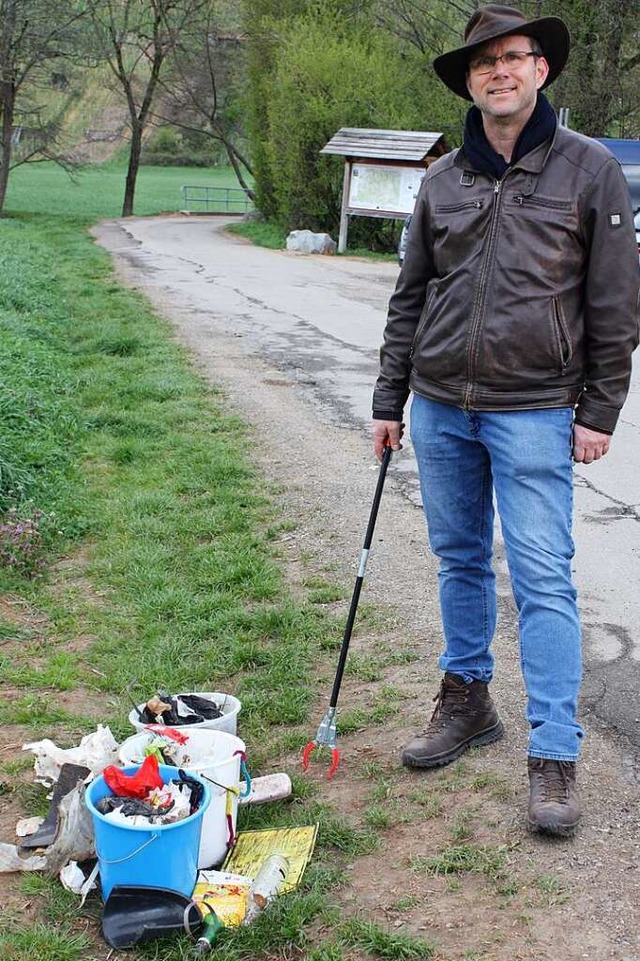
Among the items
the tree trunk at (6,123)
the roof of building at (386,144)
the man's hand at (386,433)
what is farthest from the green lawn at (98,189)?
the man's hand at (386,433)

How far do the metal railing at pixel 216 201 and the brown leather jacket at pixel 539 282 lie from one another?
1564 inches

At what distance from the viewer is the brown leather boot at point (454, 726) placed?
3.59m

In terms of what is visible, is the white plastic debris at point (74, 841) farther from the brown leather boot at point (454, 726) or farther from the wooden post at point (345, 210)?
the wooden post at point (345, 210)

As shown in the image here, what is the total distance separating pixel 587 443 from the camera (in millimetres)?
3178

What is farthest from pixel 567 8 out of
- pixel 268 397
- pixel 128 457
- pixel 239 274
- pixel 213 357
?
pixel 128 457

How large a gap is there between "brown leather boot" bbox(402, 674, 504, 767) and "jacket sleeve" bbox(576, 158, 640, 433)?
1.03 metres

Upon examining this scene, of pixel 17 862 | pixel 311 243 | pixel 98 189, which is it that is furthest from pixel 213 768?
pixel 98 189

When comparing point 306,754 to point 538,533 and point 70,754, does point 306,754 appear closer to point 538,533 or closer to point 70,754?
point 70,754

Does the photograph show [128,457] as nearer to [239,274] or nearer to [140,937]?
[140,937]

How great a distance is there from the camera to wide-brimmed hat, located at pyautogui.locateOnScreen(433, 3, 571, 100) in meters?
3.06

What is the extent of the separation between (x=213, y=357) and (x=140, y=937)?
8.82 metres

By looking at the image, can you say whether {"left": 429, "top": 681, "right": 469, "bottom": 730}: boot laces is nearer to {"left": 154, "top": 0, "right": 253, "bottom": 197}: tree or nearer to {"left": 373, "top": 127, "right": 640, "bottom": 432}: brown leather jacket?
{"left": 373, "top": 127, "right": 640, "bottom": 432}: brown leather jacket

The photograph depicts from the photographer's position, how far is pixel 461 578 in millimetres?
3584

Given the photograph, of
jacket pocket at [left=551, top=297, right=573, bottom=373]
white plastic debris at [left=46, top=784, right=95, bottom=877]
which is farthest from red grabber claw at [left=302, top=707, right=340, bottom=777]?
jacket pocket at [left=551, top=297, right=573, bottom=373]
